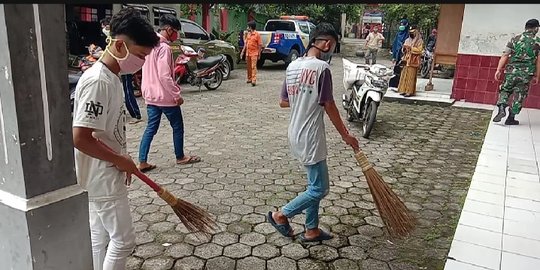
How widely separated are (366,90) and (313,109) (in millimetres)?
3457

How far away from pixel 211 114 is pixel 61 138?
532 centimetres

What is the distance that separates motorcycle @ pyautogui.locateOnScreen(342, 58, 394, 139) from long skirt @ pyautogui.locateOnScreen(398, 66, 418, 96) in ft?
7.46

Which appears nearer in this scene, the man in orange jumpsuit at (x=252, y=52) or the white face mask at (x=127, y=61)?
the white face mask at (x=127, y=61)

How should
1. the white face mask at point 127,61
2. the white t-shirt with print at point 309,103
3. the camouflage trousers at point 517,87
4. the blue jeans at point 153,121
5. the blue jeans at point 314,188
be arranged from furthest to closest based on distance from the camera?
the camouflage trousers at point 517,87, the blue jeans at point 153,121, the blue jeans at point 314,188, the white t-shirt with print at point 309,103, the white face mask at point 127,61

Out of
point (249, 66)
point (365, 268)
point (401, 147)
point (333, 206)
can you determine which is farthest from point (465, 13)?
point (365, 268)

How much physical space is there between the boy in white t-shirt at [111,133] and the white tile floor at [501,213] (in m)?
2.01

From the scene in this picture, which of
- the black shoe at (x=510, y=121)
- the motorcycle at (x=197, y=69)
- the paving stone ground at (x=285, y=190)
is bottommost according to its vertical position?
the paving stone ground at (x=285, y=190)

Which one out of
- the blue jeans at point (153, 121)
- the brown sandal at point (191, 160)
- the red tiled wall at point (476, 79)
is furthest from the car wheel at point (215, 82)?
the blue jeans at point (153, 121)

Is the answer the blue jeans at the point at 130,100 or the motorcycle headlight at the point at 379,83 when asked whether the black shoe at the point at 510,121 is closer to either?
the motorcycle headlight at the point at 379,83

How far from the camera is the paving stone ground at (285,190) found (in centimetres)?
280

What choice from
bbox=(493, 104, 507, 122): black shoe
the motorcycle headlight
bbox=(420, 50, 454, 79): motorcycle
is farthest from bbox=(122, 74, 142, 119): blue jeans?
bbox=(420, 50, 454, 79): motorcycle

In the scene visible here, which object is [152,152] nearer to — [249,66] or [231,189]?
[231,189]

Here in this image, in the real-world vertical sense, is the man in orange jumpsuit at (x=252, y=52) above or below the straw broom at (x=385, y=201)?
above

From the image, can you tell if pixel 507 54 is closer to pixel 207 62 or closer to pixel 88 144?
pixel 207 62
